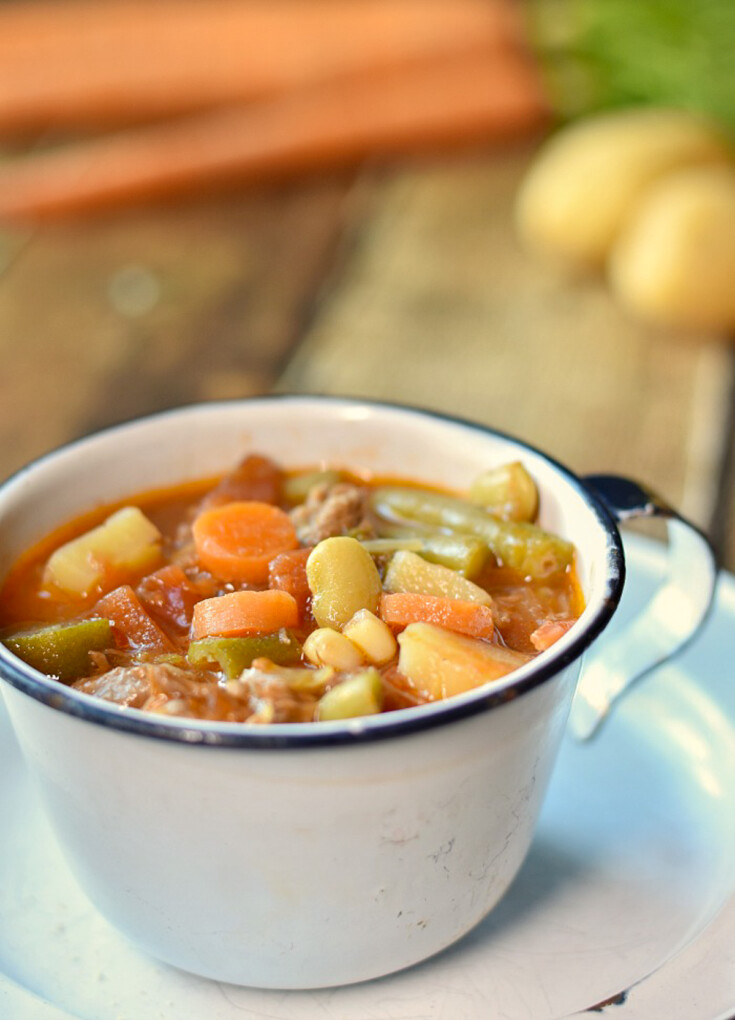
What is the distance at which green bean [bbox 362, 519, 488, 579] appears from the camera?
1.80 m

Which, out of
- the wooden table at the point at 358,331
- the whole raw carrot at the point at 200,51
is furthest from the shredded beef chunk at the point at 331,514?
the whole raw carrot at the point at 200,51

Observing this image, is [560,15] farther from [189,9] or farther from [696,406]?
[696,406]

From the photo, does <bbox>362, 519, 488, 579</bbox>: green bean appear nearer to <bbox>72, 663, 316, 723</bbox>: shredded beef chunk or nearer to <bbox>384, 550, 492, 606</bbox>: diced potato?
<bbox>384, 550, 492, 606</bbox>: diced potato

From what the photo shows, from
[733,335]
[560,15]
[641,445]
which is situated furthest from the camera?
[560,15]

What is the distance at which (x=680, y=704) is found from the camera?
2.05 m

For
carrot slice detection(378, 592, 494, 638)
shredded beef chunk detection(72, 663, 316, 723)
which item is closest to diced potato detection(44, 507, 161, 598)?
shredded beef chunk detection(72, 663, 316, 723)

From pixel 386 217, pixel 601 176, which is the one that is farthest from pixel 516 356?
pixel 386 217

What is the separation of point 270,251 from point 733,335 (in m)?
1.68

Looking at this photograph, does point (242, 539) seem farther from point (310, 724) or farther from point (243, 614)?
point (310, 724)

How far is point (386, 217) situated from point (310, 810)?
3.62 metres

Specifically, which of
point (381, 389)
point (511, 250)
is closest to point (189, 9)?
point (511, 250)

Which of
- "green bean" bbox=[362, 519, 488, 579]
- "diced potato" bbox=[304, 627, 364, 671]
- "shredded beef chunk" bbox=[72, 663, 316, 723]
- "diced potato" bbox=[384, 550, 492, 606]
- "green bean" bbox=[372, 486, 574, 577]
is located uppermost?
"shredded beef chunk" bbox=[72, 663, 316, 723]

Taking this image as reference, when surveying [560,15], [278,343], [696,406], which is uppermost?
[560,15]

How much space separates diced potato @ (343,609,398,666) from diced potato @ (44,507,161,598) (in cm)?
44
